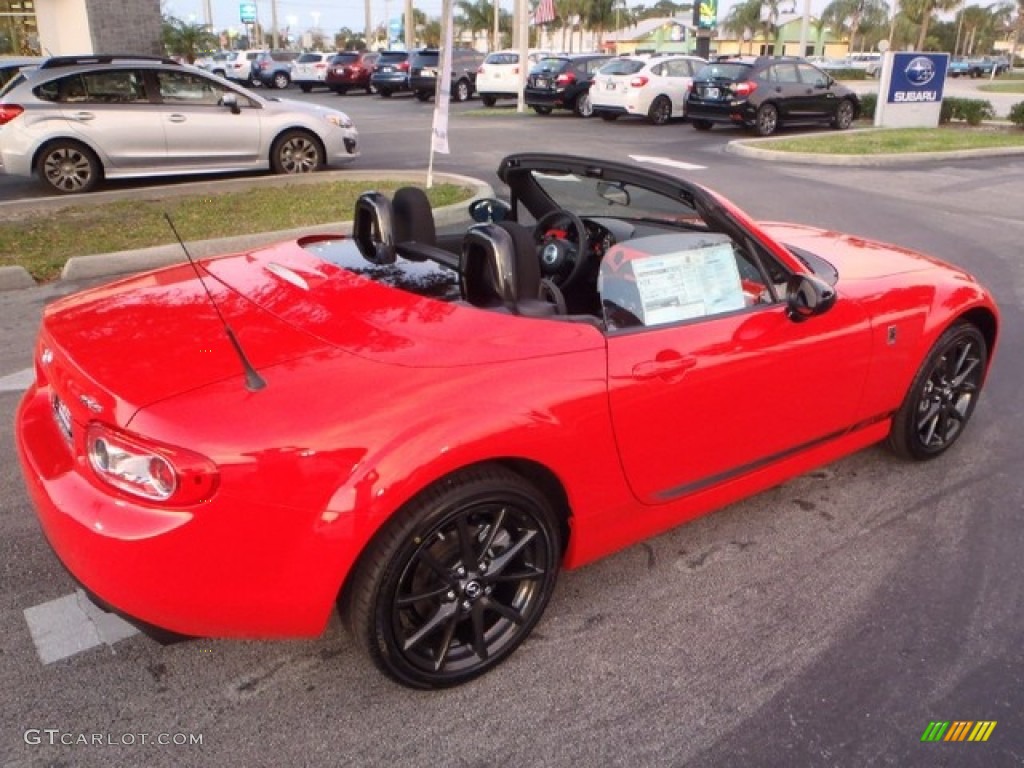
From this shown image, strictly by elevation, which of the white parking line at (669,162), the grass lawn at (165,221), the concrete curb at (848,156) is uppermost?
the concrete curb at (848,156)

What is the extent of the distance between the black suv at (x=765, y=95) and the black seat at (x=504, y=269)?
16529mm

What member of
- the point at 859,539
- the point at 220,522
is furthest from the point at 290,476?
the point at 859,539

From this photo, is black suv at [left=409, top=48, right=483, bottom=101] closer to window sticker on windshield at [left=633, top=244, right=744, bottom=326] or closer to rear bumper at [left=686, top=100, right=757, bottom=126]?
rear bumper at [left=686, top=100, right=757, bottom=126]

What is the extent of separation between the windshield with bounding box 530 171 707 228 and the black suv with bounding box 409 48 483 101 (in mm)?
23251

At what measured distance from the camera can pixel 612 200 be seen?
135 inches

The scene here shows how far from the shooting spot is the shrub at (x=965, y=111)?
2092 cm

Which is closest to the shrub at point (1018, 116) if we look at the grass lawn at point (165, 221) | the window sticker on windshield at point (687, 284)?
the grass lawn at point (165, 221)

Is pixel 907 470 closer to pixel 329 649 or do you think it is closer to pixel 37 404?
pixel 329 649

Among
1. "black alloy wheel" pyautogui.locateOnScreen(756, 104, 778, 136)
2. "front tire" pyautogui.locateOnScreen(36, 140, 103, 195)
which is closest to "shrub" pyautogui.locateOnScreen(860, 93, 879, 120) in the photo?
"black alloy wheel" pyautogui.locateOnScreen(756, 104, 778, 136)

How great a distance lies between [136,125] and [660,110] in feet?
44.0

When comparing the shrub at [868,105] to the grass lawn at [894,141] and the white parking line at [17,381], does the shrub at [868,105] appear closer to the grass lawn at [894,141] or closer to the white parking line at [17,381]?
the grass lawn at [894,141]

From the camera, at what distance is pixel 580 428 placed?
8.23 feet

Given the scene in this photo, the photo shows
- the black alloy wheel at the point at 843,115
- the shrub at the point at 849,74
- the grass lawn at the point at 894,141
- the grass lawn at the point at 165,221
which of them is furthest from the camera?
the shrub at the point at 849,74

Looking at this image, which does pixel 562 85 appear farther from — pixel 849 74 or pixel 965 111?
pixel 849 74
